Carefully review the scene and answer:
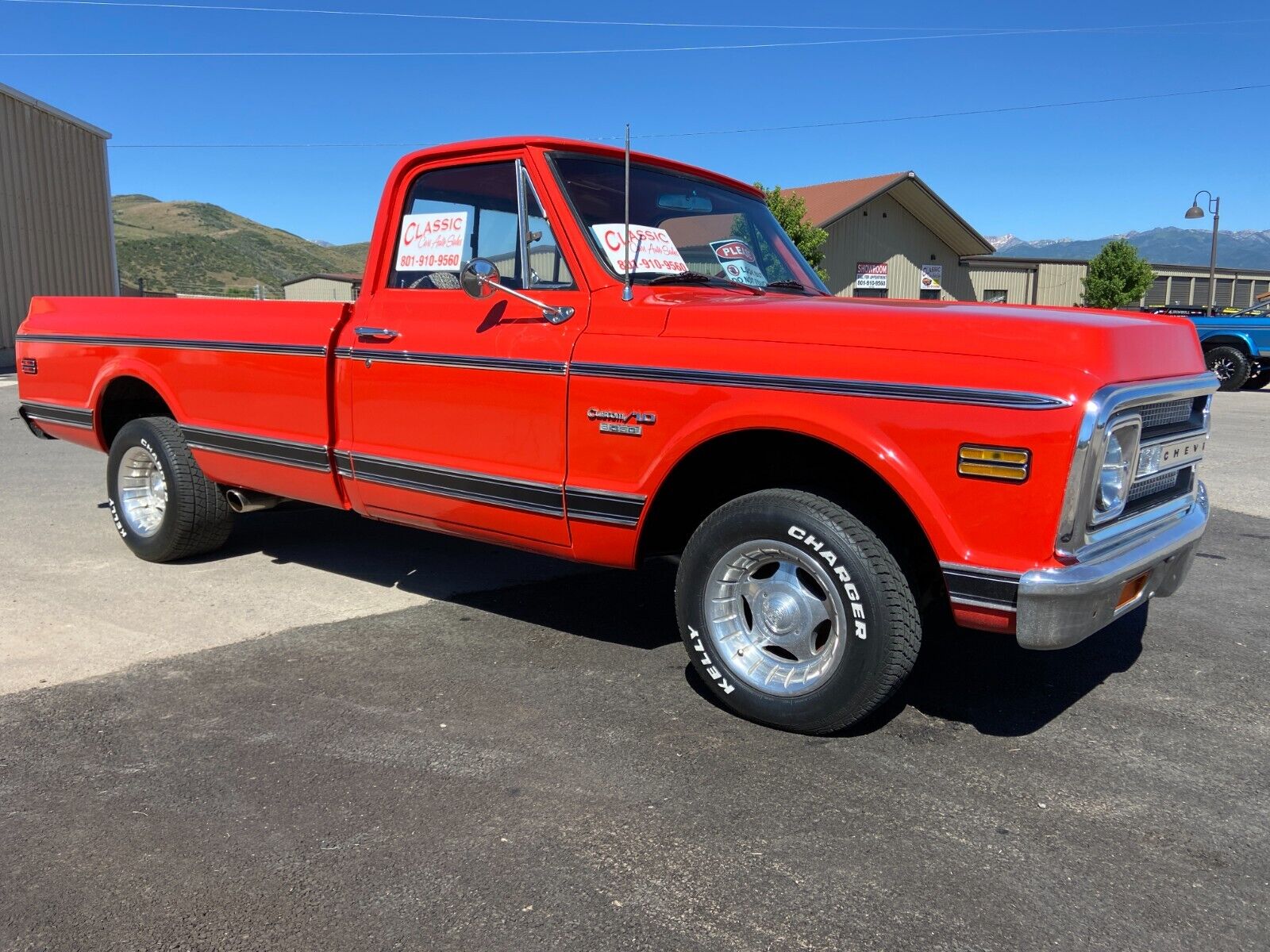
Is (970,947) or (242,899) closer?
(970,947)

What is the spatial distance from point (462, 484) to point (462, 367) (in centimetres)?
45

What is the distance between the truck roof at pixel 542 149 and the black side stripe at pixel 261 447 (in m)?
1.27

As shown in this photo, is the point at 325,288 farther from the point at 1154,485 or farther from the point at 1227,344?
the point at 1227,344

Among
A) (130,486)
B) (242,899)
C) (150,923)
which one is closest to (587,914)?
(242,899)

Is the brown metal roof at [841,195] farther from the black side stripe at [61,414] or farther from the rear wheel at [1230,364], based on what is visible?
the black side stripe at [61,414]

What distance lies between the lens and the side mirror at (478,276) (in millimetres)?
3695

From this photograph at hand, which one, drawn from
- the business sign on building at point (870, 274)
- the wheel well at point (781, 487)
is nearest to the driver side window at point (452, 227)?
the wheel well at point (781, 487)

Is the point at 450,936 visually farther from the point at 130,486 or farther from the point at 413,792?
the point at 130,486

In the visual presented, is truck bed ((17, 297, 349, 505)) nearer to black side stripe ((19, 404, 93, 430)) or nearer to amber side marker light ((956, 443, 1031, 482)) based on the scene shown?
black side stripe ((19, 404, 93, 430))

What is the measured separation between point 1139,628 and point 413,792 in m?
3.30

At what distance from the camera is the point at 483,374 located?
151 inches

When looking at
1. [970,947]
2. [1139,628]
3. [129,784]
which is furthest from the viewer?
[1139,628]

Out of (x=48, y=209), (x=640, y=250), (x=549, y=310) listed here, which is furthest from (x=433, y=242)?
(x=48, y=209)

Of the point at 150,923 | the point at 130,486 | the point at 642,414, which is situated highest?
the point at 642,414
